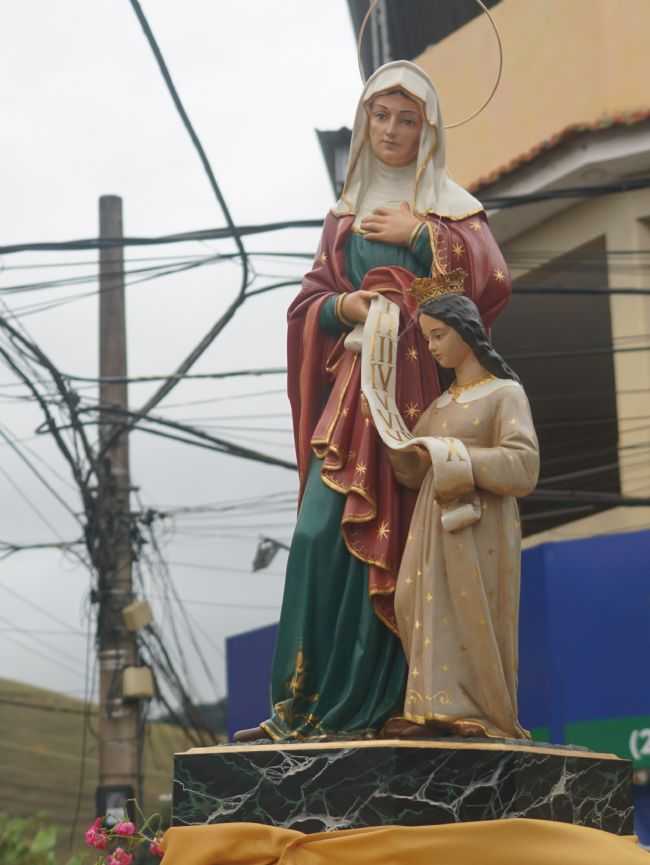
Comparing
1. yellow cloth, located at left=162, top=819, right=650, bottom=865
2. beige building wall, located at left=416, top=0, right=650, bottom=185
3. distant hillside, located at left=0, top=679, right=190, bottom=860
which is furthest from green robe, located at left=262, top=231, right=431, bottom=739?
distant hillside, located at left=0, top=679, right=190, bottom=860

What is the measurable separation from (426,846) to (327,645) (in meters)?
1.04

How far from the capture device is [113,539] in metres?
16.4

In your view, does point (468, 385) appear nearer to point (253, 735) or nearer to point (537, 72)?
point (253, 735)

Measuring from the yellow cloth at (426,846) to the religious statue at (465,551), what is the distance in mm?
412

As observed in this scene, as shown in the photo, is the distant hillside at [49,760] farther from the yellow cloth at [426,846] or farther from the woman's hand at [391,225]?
the yellow cloth at [426,846]

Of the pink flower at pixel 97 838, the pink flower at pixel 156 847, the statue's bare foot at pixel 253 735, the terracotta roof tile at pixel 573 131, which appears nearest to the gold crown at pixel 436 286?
the statue's bare foot at pixel 253 735

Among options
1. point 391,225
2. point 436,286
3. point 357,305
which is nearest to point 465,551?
point 436,286

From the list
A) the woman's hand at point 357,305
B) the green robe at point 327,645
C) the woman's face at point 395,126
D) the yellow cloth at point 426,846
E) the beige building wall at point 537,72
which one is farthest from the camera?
the beige building wall at point 537,72

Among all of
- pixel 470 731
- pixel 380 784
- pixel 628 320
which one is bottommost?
pixel 380 784

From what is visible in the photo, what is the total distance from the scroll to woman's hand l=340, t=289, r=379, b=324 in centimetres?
4

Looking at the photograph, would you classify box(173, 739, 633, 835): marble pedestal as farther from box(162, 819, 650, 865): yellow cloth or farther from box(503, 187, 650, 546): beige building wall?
box(503, 187, 650, 546): beige building wall

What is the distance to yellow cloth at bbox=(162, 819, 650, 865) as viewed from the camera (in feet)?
18.6

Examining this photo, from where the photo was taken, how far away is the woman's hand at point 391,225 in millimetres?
6898

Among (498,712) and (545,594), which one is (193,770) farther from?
(545,594)
